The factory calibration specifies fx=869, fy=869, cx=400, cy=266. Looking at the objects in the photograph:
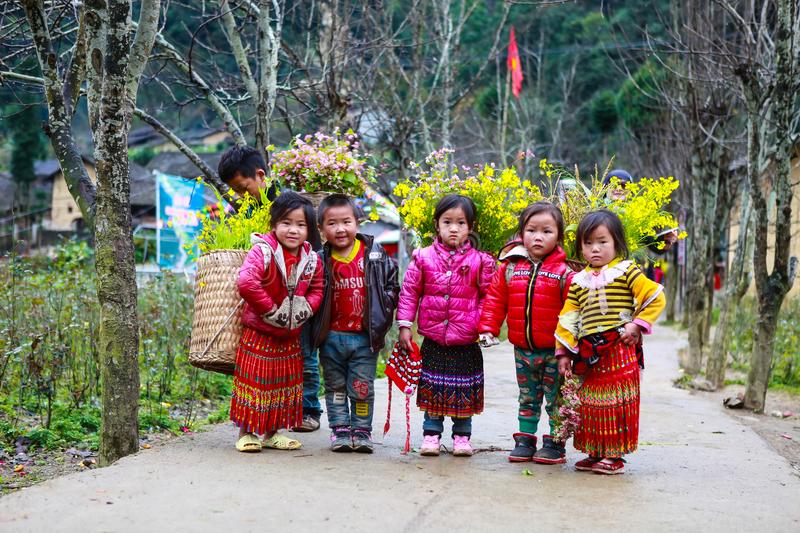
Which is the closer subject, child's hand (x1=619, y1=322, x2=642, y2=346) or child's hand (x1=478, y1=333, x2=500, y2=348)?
child's hand (x1=619, y1=322, x2=642, y2=346)

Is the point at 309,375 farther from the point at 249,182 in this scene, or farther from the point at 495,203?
the point at 495,203

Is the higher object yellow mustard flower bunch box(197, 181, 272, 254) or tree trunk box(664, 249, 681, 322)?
yellow mustard flower bunch box(197, 181, 272, 254)

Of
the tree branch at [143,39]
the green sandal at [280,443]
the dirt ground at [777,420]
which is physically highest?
the tree branch at [143,39]

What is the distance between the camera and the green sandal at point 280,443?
5.37 m

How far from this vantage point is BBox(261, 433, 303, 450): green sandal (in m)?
5.37

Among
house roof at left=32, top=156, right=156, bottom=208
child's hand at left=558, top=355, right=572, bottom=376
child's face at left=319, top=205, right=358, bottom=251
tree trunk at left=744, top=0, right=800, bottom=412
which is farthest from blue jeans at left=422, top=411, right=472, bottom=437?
house roof at left=32, top=156, right=156, bottom=208

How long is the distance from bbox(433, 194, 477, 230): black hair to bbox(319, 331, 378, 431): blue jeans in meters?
0.93

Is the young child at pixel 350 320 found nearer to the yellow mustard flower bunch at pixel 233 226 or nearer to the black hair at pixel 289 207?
the black hair at pixel 289 207

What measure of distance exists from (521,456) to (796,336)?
7.46 meters

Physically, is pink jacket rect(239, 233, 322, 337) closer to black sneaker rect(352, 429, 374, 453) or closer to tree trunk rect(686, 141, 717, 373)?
black sneaker rect(352, 429, 374, 453)

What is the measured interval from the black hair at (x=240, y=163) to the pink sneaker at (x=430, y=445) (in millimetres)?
2153

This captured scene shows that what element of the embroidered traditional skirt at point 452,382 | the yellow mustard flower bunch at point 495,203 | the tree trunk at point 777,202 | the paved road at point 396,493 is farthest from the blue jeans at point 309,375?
the tree trunk at point 777,202

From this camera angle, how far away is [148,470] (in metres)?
4.52

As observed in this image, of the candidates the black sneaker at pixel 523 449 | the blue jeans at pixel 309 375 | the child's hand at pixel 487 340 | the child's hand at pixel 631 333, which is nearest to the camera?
the child's hand at pixel 631 333
